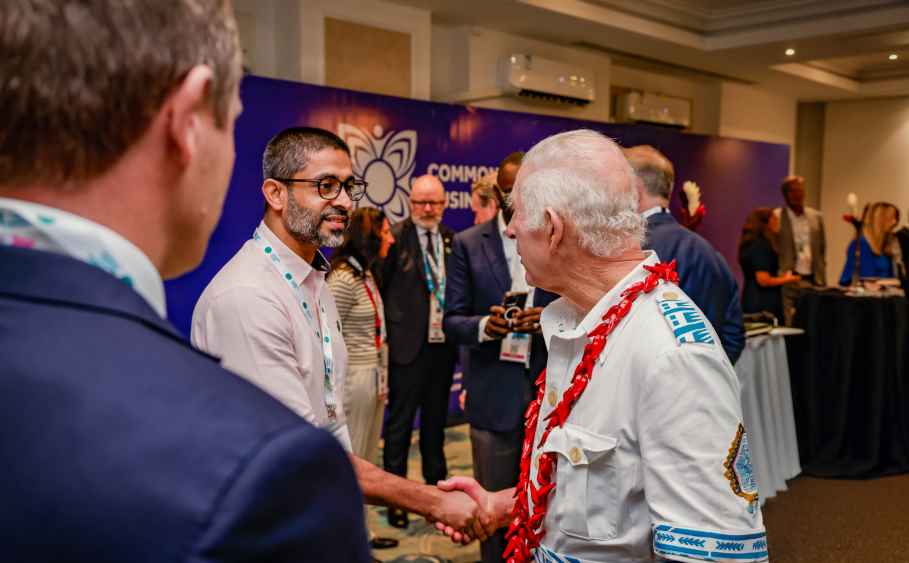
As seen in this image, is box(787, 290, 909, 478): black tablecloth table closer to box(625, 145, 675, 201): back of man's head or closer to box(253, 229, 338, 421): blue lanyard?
box(625, 145, 675, 201): back of man's head

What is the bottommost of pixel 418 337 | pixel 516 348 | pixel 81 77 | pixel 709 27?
pixel 418 337

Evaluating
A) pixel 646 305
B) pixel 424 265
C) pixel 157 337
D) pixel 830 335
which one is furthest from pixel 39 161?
pixel 830 335

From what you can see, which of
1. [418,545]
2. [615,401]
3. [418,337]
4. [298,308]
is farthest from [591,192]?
[418,337]

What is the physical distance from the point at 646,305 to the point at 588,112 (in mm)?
7228

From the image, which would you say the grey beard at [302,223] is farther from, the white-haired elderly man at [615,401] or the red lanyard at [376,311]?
the red lanyard at [376,311]

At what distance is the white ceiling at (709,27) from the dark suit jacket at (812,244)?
1.83 m

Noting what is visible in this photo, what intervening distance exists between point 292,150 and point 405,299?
6.95 ft

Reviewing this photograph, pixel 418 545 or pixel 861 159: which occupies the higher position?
pixel 861 159

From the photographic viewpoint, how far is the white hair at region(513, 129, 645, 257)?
1430 millimetres

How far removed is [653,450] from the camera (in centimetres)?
124

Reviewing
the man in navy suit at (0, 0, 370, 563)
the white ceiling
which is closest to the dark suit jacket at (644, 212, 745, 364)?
the man in navy suit at (0, 0, 370, 563)

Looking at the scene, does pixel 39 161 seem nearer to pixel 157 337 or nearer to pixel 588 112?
pixel 157 337

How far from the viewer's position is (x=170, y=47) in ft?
1.71

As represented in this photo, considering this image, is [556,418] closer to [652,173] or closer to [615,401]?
[615,401]
